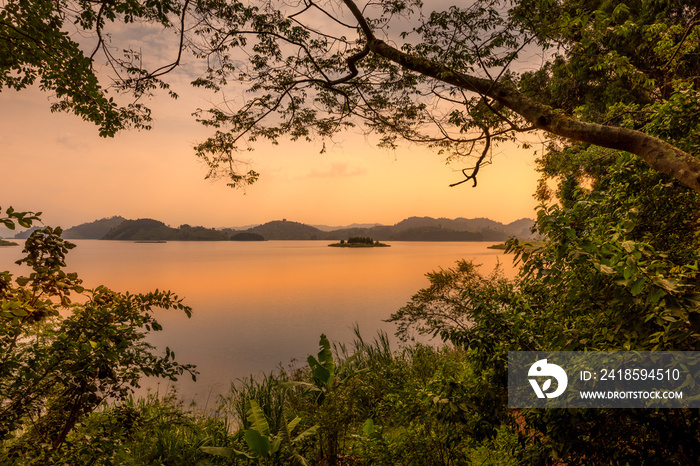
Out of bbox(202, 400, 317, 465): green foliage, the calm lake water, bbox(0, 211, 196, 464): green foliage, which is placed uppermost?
bbox(0, 211, 196, 464): green foliage

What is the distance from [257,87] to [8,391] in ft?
18.1

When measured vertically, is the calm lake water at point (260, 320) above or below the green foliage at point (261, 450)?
below

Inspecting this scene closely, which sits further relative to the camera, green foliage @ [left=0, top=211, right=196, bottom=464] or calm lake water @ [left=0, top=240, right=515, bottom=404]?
calm lake water @ [left=0, top=240, right=515, bottom=404]

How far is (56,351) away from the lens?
221cm

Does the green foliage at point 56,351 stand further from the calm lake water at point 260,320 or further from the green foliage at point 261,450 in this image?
the calm lake water at point 260,320

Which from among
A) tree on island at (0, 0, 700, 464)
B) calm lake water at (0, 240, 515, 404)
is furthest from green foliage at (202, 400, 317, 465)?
calm lake water at (0, 240, 515, 404)

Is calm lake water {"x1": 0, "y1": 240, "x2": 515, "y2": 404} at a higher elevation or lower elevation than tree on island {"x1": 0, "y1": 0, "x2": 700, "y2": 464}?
lower

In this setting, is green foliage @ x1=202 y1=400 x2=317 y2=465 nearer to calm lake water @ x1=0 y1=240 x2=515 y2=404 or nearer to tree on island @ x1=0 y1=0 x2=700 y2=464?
tree on island @ x1=0 y1=0 x2=700 y2=464

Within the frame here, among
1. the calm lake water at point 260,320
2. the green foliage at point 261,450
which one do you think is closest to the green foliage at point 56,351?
the green foliage at point 261,450

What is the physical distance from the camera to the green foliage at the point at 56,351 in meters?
1.97

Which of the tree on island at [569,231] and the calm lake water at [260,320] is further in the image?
the calm lake water at [260,320]

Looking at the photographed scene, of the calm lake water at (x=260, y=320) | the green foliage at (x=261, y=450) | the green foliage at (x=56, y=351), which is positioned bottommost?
the calm lake water at (x=260, y=320)

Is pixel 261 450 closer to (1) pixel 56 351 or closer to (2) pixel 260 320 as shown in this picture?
(1) pixel 56 351

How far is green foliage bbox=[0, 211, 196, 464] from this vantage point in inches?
77.5
